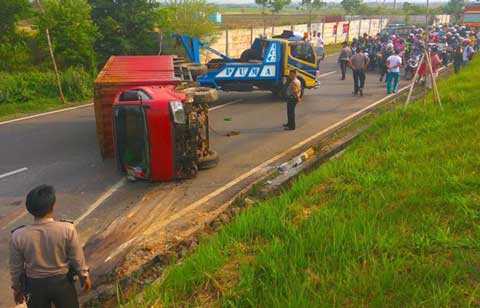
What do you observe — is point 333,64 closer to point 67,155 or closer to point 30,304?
point 67,155

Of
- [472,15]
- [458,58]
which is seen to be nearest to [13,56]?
[458,58]

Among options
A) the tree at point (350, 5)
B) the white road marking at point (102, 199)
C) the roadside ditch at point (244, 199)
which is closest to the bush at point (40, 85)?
the white road marking at point (102, 199)

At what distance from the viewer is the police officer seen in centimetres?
353

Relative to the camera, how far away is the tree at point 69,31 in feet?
54.0

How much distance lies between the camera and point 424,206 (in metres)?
5.67

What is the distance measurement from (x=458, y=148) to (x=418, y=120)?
2.65 m

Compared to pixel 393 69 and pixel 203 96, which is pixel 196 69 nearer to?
pixel 203 96

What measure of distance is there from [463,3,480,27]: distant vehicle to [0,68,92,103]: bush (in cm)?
3927

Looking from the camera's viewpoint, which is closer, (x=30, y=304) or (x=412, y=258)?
(x=30, y=304)

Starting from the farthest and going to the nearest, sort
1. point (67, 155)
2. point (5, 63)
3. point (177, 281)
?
1. point (5, 63)
2. point (67, 155)
3. point (177, 281)

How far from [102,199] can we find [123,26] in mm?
13421

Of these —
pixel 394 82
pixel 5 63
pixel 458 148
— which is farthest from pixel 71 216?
pixel 394 82

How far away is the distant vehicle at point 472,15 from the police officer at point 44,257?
47.3 meters

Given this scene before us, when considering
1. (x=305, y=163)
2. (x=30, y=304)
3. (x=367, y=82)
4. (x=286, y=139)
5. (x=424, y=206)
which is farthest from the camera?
(x=367, y=82)
